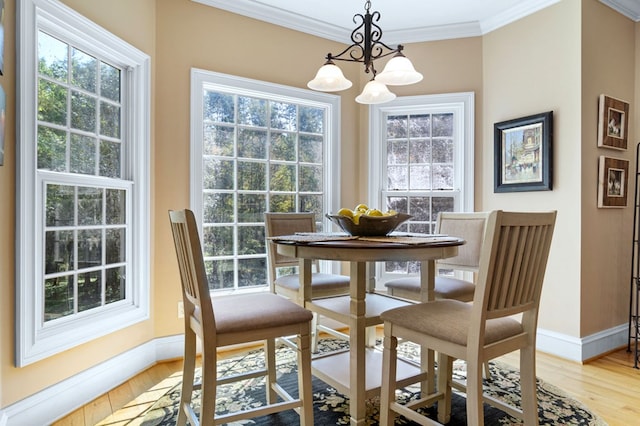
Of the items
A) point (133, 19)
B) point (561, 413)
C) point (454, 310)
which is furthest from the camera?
point (133, 19)

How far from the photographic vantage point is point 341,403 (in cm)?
219

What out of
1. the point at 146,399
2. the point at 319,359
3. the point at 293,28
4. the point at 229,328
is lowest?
the point at 146,399

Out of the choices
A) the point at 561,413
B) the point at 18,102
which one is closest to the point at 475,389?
the point at 561,413

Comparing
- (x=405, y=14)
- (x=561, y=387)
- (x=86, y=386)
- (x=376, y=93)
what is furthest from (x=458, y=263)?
(x=86, y=386)

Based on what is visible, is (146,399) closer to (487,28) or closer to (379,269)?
(379,269)

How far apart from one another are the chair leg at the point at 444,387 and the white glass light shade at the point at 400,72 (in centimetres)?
145

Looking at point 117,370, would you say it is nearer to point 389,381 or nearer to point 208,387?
point 208,387

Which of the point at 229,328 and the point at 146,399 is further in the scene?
the point at 146,399

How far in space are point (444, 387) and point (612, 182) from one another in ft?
7.39

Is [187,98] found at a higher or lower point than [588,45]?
lower

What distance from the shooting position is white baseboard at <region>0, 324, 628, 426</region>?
192 centimetres

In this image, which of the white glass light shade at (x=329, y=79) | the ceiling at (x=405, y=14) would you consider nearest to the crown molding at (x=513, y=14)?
the ceiling at (x=405, y=14)

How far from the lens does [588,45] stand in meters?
2.88

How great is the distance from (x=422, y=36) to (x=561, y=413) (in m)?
3.12
